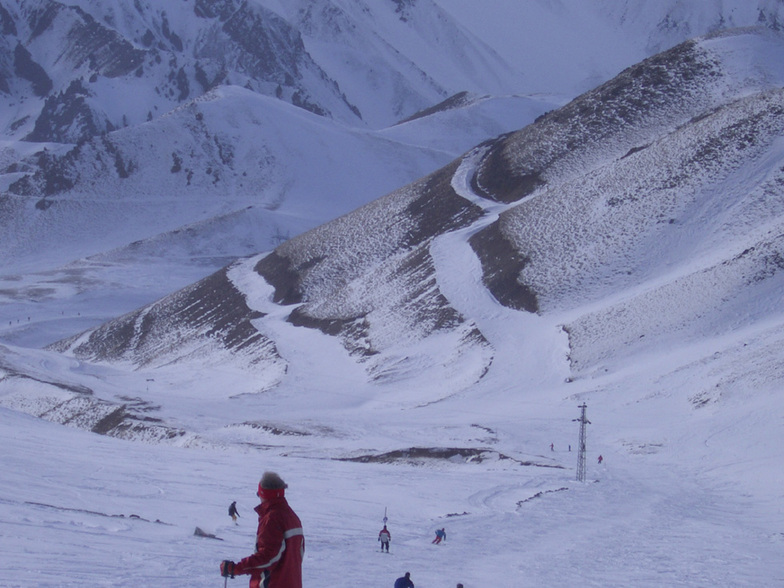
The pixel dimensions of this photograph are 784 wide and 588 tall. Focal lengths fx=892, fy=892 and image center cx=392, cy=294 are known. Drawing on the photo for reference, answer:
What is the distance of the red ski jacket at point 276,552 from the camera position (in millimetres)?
7641

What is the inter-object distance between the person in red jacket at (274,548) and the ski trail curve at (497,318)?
4314 centimetres

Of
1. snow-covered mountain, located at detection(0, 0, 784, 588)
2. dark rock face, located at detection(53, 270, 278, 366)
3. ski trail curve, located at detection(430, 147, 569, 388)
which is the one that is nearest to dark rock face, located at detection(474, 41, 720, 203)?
snow-covered mountain, located at detection(0, 0, 784, 588)

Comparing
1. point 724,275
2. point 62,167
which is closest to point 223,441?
point 724,275

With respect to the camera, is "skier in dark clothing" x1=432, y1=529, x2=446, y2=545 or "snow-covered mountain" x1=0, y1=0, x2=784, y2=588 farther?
"skier in dark clothing" x1=432, y1=529, x2=446, y2=545

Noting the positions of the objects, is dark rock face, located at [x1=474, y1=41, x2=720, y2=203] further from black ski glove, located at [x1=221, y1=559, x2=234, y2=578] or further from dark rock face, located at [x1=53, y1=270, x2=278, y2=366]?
black ski glove, located at [x1=221, y1=559, x2=234, y2=578]

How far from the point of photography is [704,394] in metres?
41.7

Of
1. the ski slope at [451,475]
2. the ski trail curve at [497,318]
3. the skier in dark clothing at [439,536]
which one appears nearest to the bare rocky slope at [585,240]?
the ski trail curve at [497,318]

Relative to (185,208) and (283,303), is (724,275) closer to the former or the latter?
(283,303)

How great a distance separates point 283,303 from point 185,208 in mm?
70662

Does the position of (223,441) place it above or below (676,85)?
below

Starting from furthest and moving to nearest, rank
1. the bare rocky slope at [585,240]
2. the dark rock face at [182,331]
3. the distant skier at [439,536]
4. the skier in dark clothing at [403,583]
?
the dark rock face at [182,331], the bare rocky slope at [585,240], the distant skier at [439,536], the skier in dark clothing at [403,583]

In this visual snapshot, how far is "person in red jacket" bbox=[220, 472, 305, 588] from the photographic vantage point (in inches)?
301

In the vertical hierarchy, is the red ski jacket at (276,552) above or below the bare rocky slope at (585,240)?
below

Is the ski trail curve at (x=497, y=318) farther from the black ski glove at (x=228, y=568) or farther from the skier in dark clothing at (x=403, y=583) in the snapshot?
the black ski glove at (x=228, y=568)
